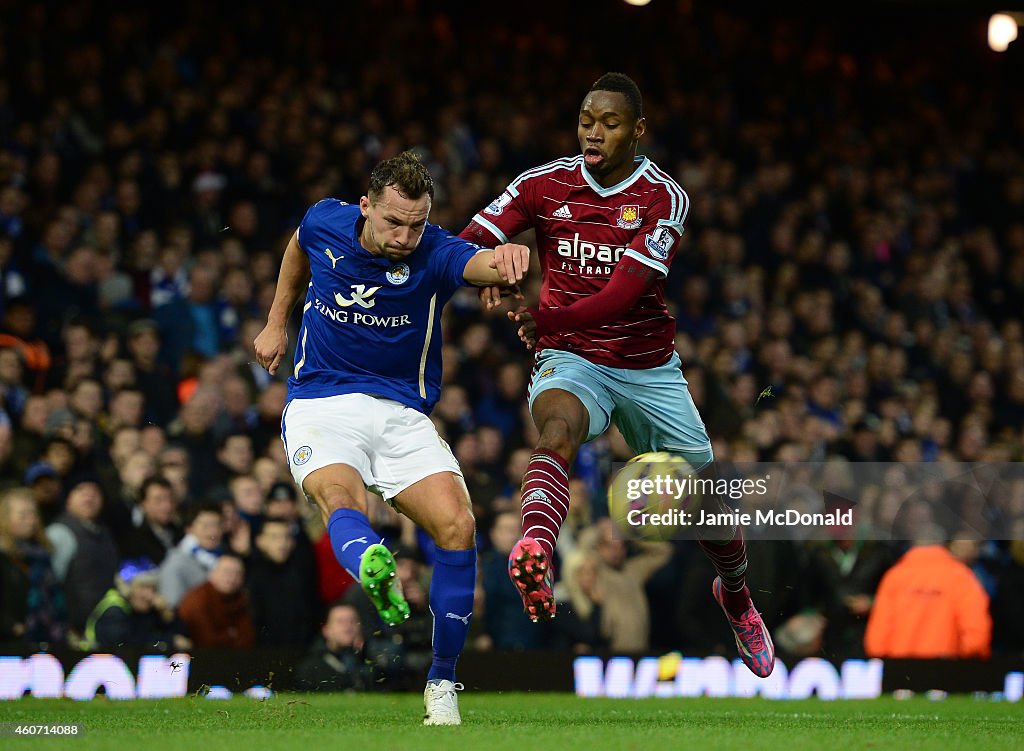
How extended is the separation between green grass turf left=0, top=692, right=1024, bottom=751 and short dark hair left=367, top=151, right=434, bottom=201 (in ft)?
7.91

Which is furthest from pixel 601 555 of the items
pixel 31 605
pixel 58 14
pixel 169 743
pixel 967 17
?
pixel 967 17

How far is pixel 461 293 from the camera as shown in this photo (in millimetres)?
14234

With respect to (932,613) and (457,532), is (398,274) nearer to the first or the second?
(457,532)

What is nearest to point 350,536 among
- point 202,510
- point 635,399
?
Result: point 635,399

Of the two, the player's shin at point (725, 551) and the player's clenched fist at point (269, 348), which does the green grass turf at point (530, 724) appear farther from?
the player's clenched fist at point (269, 348)

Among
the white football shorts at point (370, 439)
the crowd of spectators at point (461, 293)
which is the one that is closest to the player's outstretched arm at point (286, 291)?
the white football shorts at point (370, 439)

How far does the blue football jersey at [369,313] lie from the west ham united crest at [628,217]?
852 millimetres

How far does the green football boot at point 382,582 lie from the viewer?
617 cm

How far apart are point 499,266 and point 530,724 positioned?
216 cm

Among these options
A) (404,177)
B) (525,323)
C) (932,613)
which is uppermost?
(404,177)

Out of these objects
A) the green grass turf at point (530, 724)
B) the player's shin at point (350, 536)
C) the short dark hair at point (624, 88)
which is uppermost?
the short dark hair at point (624, 88)

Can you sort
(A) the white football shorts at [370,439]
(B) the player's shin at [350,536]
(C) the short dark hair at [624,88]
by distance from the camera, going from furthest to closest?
(C) the short dark hair at [624,88] → (A) the white football shorts at [370,439] → (B) the player's shin at [350,536]

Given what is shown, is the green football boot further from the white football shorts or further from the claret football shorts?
the claret football shorts

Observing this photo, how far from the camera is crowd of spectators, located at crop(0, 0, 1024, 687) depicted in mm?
10320
